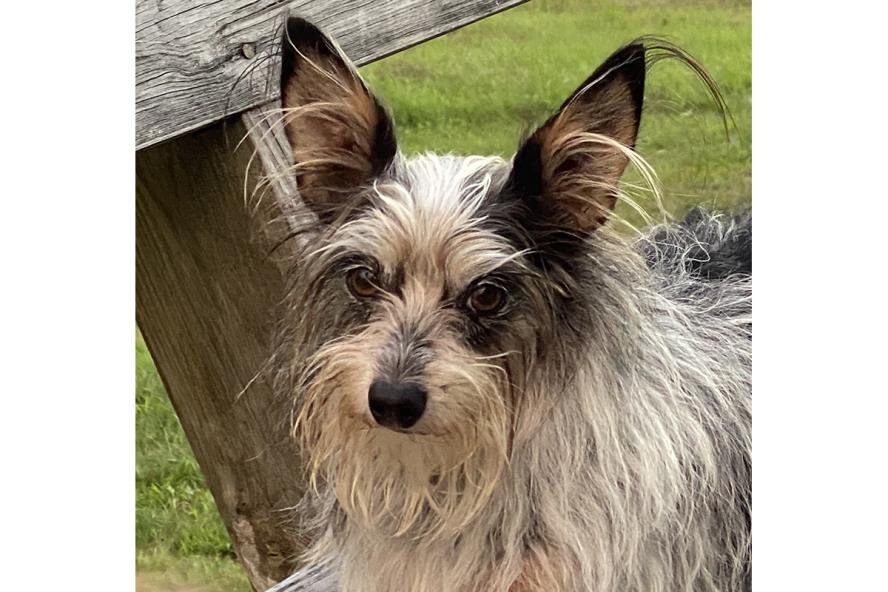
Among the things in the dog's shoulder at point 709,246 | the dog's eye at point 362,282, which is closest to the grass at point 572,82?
the dog's shoulder at point 709,246

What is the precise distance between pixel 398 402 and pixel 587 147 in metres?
0.45

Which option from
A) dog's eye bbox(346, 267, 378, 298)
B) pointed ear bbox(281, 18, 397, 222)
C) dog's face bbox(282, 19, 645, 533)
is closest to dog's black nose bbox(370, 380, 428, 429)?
dog's face bbox(282, 19, 645, 533)

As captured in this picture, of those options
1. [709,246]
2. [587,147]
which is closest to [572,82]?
[587,147]

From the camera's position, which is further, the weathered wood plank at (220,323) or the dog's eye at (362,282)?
the weathered wood plank at (220,323)

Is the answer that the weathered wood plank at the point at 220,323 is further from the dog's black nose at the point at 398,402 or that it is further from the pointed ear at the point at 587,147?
the pointed ear at the point at 587,147

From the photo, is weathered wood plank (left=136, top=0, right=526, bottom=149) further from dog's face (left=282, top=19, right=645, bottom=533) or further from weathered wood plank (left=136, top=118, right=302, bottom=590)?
dog's face (left=282, top=19, right=645, bottom=533)

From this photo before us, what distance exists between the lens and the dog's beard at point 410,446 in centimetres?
190

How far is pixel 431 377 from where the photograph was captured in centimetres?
187

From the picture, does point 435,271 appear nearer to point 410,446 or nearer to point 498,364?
point 498,364

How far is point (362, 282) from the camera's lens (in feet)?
6.42

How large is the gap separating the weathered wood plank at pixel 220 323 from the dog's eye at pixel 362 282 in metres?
0.34

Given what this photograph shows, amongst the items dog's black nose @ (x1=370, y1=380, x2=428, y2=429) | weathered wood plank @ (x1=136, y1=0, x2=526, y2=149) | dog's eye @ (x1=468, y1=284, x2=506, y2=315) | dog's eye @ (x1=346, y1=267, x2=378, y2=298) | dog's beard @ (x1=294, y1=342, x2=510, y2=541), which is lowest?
dog's beard @ (x1=294, y1=342, x2=510, y2=541)

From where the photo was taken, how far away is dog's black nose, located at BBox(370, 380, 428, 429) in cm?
186
